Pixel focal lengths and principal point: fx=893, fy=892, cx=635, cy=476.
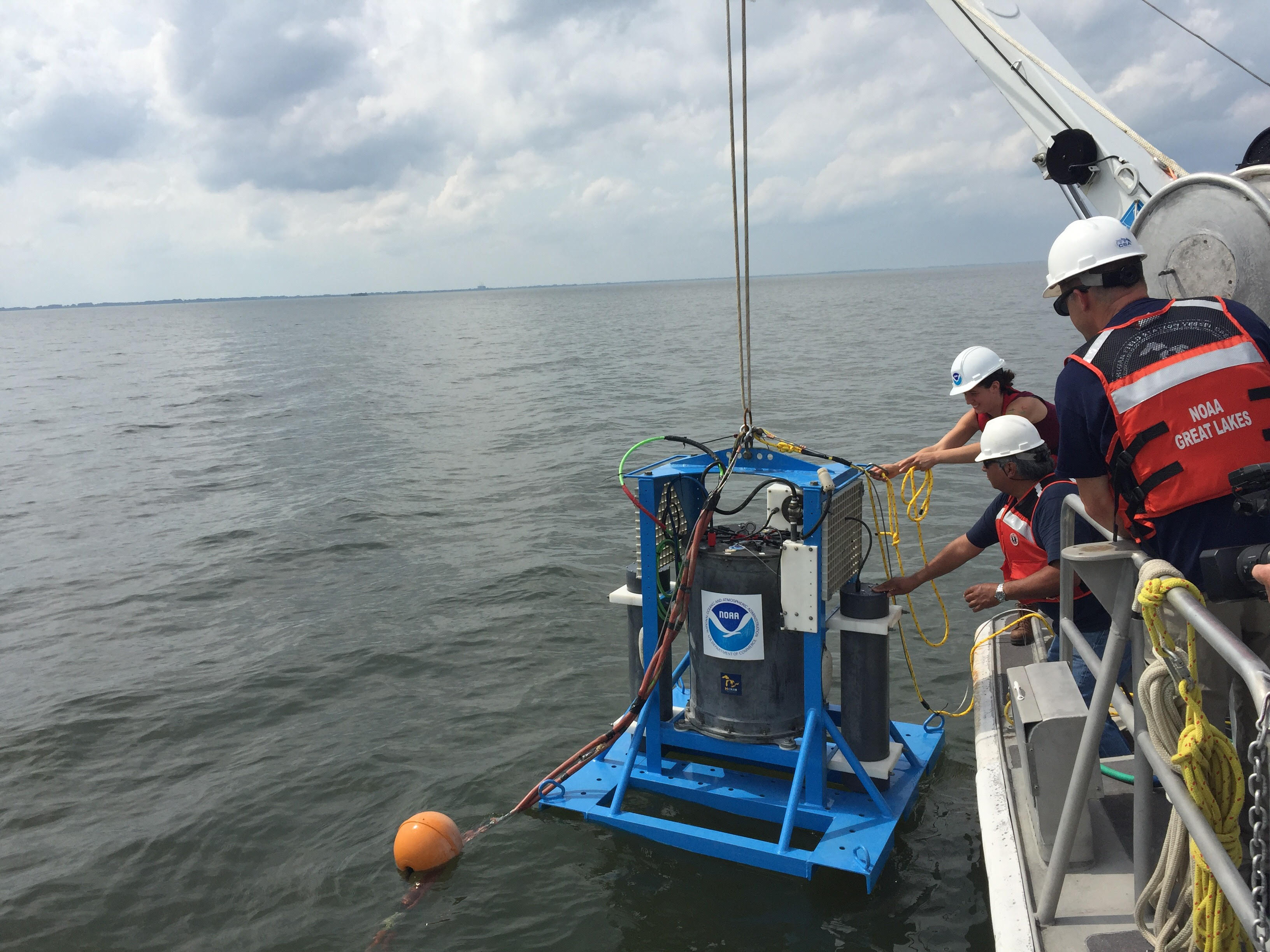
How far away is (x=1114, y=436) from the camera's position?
8.64 ft

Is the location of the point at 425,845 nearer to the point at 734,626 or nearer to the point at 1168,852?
the point at 734,626

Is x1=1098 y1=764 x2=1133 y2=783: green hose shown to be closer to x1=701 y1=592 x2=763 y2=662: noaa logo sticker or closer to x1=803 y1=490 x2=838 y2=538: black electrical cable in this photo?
x1=803 y1=490 x2=838 y2=538: black electrical cable

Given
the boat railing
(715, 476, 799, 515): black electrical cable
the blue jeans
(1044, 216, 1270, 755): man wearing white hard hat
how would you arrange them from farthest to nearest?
(715, 476, 799, 515): black electrical cable < the blue jeans < (1044, 216, 1270, 755): man wearing white hard hat < the boat railing

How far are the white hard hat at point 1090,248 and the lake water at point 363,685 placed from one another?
3115mm

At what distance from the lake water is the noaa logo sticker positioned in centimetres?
115

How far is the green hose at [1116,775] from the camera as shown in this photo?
11.1ft

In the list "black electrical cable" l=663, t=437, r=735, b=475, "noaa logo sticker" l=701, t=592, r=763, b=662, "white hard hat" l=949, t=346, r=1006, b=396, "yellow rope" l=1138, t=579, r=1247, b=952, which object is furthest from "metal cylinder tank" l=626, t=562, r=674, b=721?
"yellow rope" l=1138, t=579, r=1247, b=952

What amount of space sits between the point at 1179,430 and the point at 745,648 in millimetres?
2464

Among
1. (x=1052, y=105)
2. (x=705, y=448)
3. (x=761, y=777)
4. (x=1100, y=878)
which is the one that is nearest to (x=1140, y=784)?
(x=1100, y=878)

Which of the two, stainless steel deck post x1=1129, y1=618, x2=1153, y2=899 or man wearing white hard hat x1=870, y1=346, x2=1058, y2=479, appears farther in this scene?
man wearing white hard hat x1=870, y1=346, x2=1058, y2=479

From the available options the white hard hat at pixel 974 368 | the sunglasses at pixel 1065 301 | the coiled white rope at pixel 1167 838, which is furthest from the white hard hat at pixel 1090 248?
the white hard hat at pixel 974 368

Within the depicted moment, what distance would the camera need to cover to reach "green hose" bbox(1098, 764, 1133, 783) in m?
3.37

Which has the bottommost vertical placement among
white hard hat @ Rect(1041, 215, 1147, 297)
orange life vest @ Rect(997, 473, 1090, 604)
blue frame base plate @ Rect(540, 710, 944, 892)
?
blue frame base plate @ Rect(540, 710, 944, 892)

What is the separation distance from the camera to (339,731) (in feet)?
21.9
